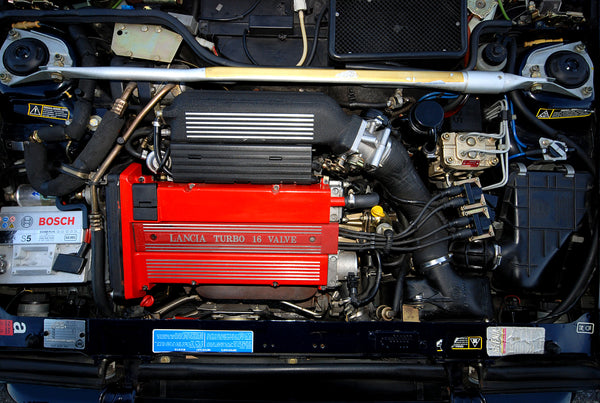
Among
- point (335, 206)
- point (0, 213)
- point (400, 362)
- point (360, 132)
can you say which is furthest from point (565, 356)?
point (0, 213)

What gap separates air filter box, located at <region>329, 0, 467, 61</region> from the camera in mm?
2139

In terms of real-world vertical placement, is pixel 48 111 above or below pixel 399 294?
above

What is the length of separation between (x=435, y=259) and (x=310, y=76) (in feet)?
4.41

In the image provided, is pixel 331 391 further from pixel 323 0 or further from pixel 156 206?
pixel 323 0

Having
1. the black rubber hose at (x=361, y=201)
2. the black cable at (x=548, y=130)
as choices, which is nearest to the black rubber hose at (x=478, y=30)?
the black cable at (x=548, y=130)

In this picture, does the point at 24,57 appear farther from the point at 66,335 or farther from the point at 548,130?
the point at 548,130

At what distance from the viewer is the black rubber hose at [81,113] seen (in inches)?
84.8

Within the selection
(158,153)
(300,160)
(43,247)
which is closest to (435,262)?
(300,160)

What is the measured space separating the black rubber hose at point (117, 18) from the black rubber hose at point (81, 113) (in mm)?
176

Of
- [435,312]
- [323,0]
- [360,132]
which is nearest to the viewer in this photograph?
[360,132]

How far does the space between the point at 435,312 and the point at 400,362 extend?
1.24 feet

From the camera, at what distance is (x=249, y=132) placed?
198cm

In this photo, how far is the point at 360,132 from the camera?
2.03 meters

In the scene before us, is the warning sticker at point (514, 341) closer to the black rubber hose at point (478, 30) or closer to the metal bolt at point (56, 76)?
the black rubber hose at point (478, 30)
